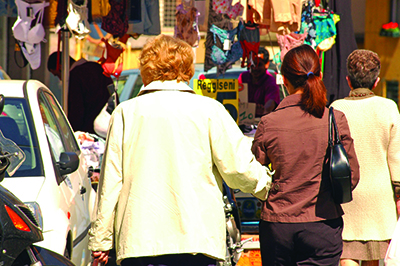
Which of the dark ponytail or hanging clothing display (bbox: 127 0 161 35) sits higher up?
hanging clothing display (bbox: 127 0 161 35)

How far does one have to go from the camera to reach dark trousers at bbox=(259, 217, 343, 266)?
2.79 metres

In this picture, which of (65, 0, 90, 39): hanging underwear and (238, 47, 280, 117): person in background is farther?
(238, 47, 280, 117): person in background

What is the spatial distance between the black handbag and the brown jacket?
6cm

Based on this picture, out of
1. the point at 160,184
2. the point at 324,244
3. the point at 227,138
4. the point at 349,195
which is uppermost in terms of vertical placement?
the point at 227,138

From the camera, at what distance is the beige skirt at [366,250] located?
353 cm

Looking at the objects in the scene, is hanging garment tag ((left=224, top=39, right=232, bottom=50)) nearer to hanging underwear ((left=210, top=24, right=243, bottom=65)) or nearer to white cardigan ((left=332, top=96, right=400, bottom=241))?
hanging underwear ((left=210, top=24, right=243, bottom=65))

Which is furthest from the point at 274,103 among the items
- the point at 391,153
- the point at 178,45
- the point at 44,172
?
the point at 178,45

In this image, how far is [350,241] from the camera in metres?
3.56

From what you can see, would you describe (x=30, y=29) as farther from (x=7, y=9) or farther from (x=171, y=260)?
(x=171, y=260)

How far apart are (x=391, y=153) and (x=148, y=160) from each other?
72.0 inches

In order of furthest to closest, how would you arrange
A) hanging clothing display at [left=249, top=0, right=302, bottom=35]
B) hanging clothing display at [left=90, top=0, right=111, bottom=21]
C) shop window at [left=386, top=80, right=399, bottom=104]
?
shop window at [left=386, top=80, right=399, bottom=104] → hanging clothing display at [left=90, top=0, right=111, bottom=21] → hanging clothing display at [left=249, top=0, right=302, bottom=35]

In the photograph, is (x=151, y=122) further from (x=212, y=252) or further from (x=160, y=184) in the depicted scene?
(x=212, y=252)

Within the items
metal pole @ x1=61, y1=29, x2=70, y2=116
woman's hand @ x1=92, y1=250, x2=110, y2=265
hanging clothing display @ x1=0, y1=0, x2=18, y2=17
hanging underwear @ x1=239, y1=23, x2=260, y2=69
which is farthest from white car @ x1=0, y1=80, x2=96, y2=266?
hanging underwear @ x1=239, y1=23, x2=260, y2=69

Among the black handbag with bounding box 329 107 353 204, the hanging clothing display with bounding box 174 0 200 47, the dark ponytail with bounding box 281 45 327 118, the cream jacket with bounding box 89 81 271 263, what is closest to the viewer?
the cream jacket with bounding box 89 81 271 263
